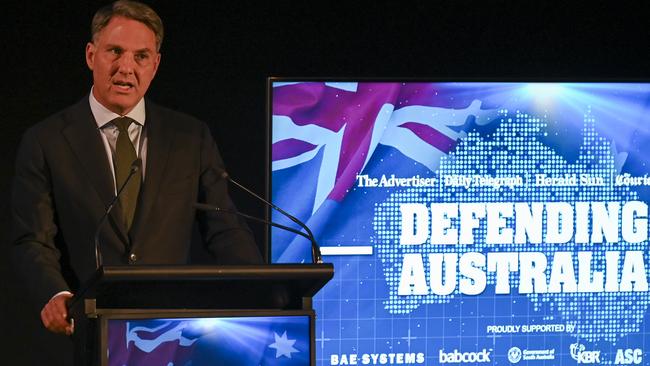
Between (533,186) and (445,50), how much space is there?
895 mm

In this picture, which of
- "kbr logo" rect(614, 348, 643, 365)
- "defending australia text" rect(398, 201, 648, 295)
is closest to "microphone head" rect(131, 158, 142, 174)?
"defending australia text" rect(398, 201, 648, 295)

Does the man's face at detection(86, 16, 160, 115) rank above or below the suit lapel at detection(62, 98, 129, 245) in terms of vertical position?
above

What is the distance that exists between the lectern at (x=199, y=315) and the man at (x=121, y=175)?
1.91ft

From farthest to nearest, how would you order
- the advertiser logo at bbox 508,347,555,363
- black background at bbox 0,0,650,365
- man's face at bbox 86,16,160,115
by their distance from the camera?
1. black background at bbox 0,0,650,365
2. the advertiser logo at bbox 508,347,555,363
3. man's face at bbox 86,16,160,115

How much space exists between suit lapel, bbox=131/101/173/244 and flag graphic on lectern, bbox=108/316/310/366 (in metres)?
→ 0.75

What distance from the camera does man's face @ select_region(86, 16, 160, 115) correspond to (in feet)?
10.6

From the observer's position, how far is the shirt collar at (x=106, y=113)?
130 inches

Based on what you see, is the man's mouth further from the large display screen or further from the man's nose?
the large display screen

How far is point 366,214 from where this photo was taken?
15.0 feet

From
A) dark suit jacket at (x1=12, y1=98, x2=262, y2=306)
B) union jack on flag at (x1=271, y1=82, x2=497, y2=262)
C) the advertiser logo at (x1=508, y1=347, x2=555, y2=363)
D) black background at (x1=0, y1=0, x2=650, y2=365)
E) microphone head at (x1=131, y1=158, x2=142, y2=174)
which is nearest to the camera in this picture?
microphone head at (x1=131, y1=158, x2=142, y2=174)

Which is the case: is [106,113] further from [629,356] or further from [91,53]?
[629,356]

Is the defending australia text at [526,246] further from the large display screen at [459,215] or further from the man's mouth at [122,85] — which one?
the man's mouth at [122,85]

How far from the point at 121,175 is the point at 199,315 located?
88 cm

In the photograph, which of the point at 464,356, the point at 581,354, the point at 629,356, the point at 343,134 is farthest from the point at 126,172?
the point at 629,356
